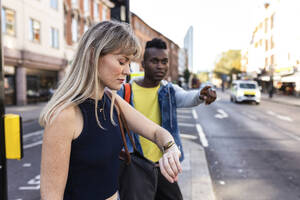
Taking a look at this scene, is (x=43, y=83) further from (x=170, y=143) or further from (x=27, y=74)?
(x=170, y=143)

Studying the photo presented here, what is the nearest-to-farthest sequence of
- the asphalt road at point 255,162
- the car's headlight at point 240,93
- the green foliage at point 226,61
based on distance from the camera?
the asphalt road at point 255,162
the car's headlight at point 240,93
the green foliage at point 226,61

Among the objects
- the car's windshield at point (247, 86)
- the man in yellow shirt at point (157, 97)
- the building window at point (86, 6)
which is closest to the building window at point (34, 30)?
the building window at point (86, 6)

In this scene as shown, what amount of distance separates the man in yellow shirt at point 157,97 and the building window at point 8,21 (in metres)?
16.5

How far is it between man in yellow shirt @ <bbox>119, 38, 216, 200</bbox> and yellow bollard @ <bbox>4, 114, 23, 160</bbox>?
3.33ft

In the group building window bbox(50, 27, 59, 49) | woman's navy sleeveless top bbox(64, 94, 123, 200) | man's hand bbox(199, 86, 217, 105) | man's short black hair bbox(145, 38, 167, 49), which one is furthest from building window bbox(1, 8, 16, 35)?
woman's navy sleeveless top bbox(64, 94, 123, 200)

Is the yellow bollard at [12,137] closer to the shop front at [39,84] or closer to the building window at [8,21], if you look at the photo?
the building window at [8,21]

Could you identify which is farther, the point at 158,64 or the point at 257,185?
the point at 257,185

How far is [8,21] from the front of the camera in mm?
15789

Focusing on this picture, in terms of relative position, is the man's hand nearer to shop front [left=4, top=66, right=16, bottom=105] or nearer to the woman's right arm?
the woman's right arm

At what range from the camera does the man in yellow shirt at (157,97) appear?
2.31 m

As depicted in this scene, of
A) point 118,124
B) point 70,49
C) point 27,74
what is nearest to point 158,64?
point 118,124

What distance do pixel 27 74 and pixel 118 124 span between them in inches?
773

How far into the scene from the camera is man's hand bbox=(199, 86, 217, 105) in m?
2.02

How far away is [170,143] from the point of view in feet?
4.18
